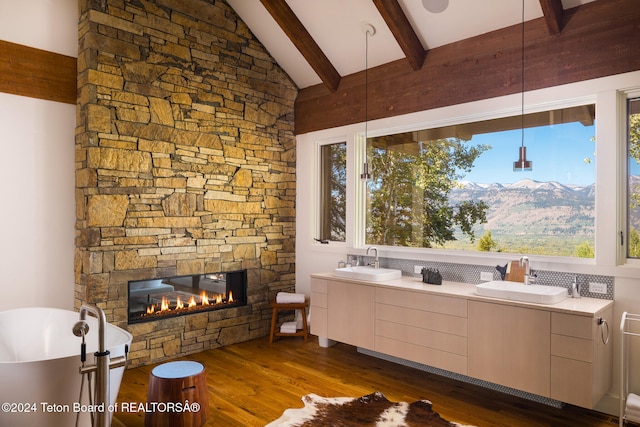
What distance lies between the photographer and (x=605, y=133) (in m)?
3.31

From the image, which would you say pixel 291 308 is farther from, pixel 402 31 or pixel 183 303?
pixel 402 31

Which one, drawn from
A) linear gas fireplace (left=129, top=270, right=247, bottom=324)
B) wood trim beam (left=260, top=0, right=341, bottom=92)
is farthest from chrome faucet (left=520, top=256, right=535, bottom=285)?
linear gas fireplace (left=129, top=270, right=247, bottom=324)

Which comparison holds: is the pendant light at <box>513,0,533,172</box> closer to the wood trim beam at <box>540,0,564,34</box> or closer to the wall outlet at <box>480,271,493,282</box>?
the wood trim beam at <box>540,0,564,34</box>

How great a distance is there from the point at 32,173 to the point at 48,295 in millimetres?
1101

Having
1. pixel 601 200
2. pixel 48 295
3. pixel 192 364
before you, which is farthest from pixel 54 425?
pixel 601 200

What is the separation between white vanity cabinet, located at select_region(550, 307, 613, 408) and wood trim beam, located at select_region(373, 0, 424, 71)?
8.48ft

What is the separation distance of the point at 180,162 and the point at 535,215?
3378mm

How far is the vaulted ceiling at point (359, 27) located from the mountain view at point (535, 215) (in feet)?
4.17

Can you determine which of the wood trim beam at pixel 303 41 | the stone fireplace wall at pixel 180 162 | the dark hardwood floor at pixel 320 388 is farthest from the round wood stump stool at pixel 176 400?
the wood trim beam at pixel 303 41

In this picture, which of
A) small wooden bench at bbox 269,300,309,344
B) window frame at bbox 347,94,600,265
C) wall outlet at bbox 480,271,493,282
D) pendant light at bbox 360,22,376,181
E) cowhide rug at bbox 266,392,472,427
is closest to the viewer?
cowhide rug at bbox 266,392,472,427

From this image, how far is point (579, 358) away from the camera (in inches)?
116

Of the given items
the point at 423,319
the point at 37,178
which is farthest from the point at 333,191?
the point at 37,178

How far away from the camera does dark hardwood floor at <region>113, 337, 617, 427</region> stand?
10.7 ft

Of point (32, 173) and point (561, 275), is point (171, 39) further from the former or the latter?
point (561, 275)
